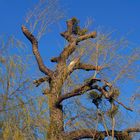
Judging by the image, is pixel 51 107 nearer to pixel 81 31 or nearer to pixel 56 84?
pixel 56 84

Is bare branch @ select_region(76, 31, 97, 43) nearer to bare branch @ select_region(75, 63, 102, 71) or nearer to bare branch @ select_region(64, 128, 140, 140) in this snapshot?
bare branch @ select_region(75, 63, 102, 71)

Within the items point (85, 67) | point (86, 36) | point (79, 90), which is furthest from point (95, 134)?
point (86, 36)

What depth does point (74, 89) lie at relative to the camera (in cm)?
1248

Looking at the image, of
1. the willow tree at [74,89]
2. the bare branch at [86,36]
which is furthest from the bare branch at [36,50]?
the bare branch at [86,36]

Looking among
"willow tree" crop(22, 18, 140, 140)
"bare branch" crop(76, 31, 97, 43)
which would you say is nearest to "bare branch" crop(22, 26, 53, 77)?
"willow tree" crop(22, 18, 140, 140)

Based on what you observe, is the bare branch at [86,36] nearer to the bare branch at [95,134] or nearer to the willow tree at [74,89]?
the willow tree at [74,89]

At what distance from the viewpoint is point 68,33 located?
1412cm

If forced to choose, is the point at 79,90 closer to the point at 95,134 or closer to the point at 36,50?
the point at 95,134

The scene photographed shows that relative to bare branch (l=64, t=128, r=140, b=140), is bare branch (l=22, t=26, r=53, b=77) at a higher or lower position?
higher

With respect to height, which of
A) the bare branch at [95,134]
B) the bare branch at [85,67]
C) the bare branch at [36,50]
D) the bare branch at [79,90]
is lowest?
the bare branch at [95,134]

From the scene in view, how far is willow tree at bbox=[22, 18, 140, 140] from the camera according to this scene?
39.9ft

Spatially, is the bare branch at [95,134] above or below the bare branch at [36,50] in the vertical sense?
below

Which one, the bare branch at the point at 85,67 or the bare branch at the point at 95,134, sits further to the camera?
the bare branch at the point at 85,67

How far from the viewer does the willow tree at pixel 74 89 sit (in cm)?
1215
